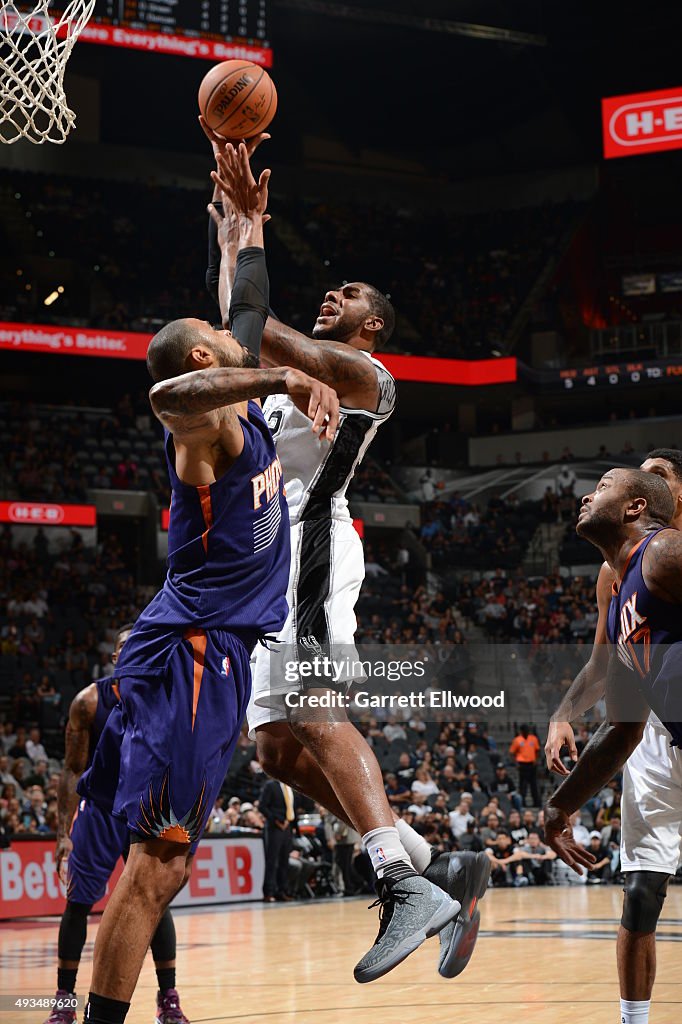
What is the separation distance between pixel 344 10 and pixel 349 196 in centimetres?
566

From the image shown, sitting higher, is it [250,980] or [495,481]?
[495,481]

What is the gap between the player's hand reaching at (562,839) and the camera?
4.54 meters

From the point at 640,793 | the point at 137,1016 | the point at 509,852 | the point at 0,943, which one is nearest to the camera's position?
the point at 640,793

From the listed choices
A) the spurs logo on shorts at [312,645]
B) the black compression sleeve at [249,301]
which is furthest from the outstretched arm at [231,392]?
the spurs logo on shorts at [312,645]

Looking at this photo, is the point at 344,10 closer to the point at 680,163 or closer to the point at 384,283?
the point at 384,283

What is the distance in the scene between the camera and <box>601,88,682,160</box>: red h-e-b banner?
22922 mm

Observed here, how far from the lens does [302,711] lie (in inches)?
171

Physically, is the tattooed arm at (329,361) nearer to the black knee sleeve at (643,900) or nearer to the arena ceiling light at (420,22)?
the black knee sleeve at (643,900)

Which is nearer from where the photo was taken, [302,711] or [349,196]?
[302,711]

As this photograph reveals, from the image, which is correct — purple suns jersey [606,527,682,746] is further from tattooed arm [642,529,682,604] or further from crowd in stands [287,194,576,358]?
crowd in stands [287,194,576,358]

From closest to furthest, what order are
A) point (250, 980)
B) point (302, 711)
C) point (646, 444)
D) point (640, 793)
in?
point (302, 711), point (640, 793), point (250, 980), point (646, 444)

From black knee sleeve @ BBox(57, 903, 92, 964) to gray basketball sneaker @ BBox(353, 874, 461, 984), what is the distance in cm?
261

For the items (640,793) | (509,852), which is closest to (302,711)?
(640,793)

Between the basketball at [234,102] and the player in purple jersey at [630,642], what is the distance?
1924mm
